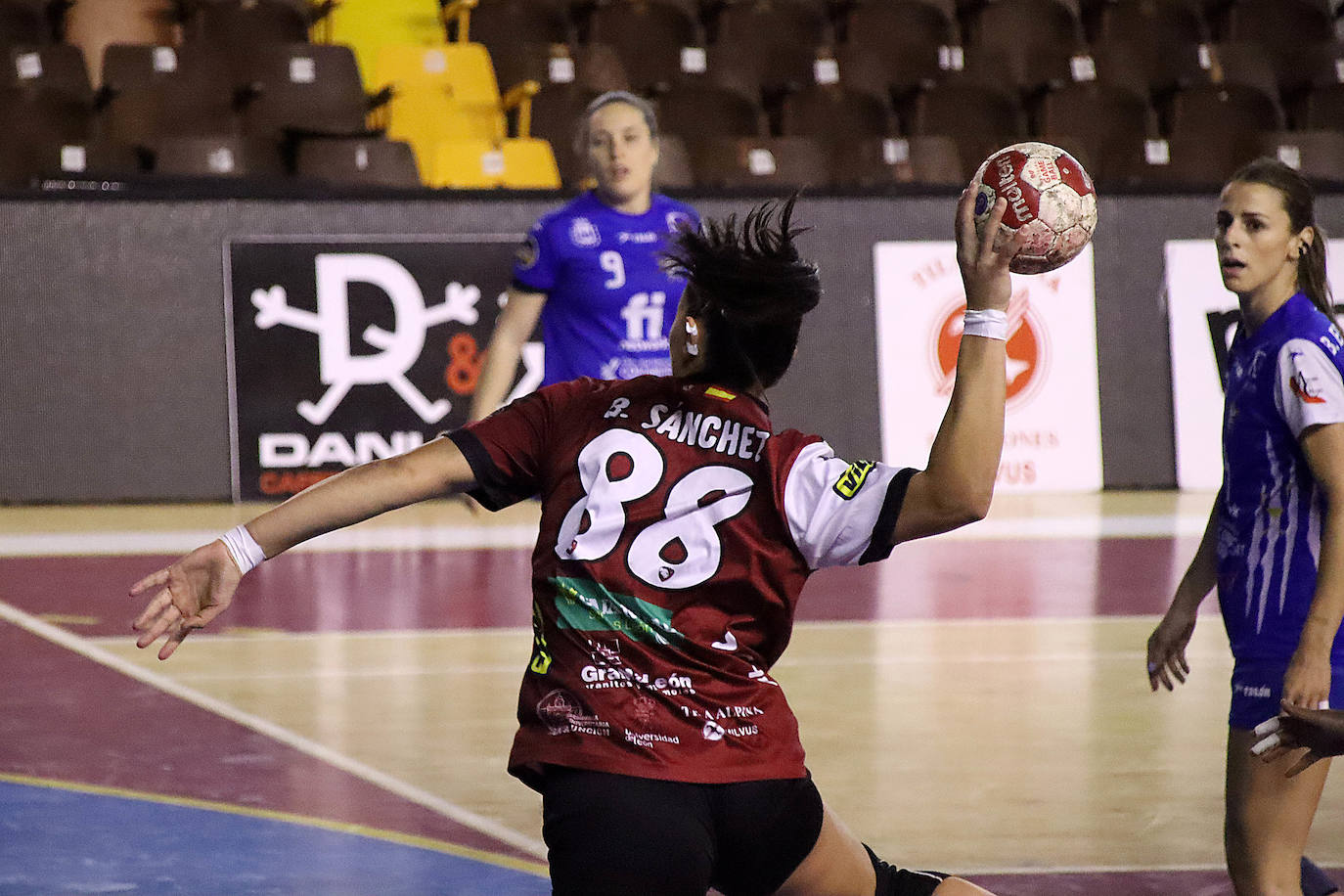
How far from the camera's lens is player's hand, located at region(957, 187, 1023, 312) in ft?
7.57

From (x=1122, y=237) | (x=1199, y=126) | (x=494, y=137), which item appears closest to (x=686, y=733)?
(x=1122, y=237)

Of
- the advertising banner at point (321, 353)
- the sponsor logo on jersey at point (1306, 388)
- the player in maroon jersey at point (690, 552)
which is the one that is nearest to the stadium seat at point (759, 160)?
the advertising banner at point (321, 353)

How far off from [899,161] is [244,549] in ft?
33.0

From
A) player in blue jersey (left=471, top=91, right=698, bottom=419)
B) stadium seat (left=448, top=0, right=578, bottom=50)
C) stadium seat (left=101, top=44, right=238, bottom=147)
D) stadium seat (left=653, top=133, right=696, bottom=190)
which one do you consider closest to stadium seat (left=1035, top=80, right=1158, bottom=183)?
stadium seat (left=653, top=133, right=696, bottom=190)

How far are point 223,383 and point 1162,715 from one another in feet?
22.1

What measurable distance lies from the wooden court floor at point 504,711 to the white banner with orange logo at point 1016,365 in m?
1.90

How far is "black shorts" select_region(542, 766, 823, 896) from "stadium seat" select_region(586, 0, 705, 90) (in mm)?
10762

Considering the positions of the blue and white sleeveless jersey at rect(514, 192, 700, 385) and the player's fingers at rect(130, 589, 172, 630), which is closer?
the player's fingers at rect(130, 589, 172, 630)

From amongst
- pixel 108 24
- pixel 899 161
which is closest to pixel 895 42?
pixel 899 161

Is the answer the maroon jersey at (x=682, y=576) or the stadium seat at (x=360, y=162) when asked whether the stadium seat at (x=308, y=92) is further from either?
the maroon jersey at (x=682, y=576)

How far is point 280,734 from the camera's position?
16.6 ft

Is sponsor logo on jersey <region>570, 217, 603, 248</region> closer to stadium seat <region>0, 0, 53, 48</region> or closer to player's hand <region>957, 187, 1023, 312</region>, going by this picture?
player's hand <region>957, 187, 1023, 312</region>

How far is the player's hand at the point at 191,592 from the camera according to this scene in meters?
2.48

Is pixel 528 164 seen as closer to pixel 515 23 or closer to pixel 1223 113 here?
pixel 515 23
